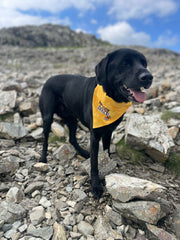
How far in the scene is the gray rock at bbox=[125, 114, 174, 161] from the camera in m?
3.74

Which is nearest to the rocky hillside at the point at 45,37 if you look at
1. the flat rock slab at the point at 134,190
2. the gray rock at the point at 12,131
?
the gray rock at the point at 12,131

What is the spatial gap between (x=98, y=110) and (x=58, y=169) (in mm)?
1434

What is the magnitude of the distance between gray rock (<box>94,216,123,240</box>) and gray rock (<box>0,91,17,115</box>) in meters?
3.99

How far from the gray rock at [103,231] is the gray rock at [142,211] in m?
0.25

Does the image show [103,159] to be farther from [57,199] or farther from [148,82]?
[148,82]

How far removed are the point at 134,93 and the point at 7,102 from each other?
4056 mm

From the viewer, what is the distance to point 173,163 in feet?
12.4

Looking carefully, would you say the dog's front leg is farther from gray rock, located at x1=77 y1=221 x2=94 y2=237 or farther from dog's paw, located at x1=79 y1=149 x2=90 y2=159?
dog's paw, located at x1=79 y1=149 x2=90 y2=159

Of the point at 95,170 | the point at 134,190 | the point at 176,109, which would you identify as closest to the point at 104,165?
the point at 95,170

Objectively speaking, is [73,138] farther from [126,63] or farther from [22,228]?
[22,228]

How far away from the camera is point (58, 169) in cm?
360

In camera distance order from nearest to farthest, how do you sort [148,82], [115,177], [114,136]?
1. [148,82]
2. [115,177]
3. [114,136]

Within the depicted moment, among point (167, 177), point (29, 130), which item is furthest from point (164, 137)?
point (29, 130)

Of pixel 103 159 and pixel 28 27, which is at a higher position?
pixel 28 27
